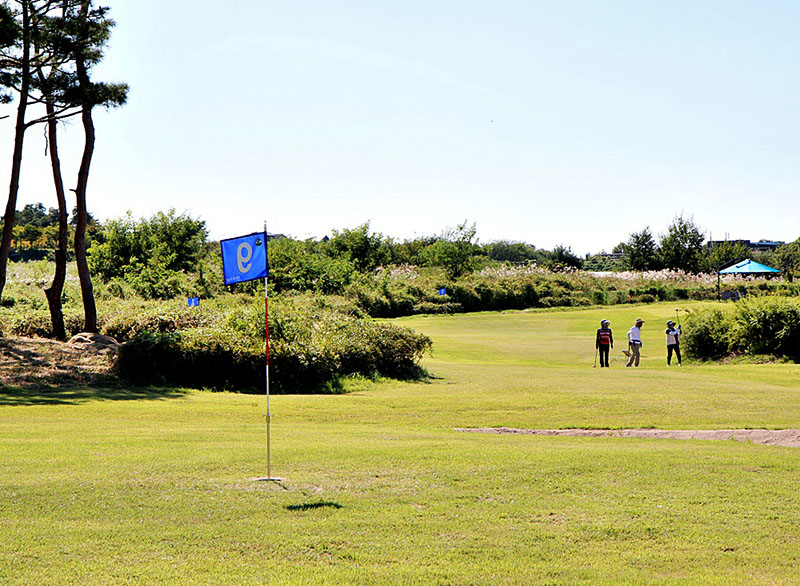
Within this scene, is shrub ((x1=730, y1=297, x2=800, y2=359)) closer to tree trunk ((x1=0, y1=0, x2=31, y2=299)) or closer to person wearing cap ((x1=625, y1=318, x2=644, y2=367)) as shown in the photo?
person wearing cap ((x1=625, y1=318, x2=644, y2=367))

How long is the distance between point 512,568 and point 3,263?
21.0m

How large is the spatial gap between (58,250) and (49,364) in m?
6.72

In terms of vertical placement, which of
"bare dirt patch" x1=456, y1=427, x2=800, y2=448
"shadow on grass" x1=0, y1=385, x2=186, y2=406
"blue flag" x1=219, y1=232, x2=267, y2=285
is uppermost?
"blue flag" x1=219, y1=232, x2=267, y2=285

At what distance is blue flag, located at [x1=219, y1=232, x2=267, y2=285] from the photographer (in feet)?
33.5

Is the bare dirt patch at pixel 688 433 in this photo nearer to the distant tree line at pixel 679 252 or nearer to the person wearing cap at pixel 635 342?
the person wearing cap at pixel 635 342

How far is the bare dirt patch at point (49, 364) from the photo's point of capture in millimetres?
18906

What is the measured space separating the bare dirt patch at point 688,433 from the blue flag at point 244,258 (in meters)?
5.19

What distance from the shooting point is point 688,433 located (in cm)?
1317

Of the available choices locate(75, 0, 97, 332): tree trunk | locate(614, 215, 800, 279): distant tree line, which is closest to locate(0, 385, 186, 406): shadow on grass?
locate(75, 0, 97, 332): tree trunk

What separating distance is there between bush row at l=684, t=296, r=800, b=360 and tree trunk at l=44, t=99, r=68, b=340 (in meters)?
22.4

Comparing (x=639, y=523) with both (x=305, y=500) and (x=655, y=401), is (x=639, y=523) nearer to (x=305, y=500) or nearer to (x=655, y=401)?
(x=305, y=500)

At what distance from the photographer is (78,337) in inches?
922

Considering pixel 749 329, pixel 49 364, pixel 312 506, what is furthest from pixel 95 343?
pixel 749 329

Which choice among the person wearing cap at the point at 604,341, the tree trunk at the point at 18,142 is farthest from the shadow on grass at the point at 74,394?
the person wearing cap at the point at 604,341
